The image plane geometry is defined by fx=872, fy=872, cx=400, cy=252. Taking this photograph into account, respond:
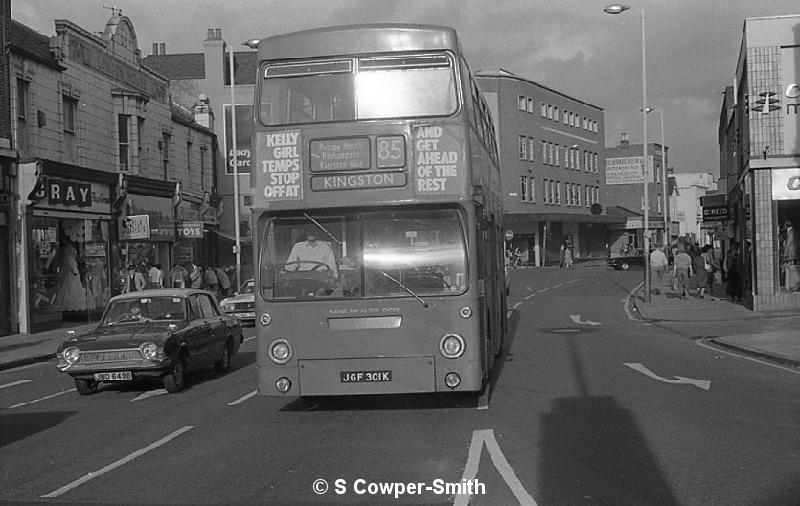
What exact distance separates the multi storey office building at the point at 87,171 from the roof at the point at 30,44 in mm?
42

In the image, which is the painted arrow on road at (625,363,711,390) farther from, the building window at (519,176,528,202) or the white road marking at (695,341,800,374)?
the building window at (519,176,528,202)

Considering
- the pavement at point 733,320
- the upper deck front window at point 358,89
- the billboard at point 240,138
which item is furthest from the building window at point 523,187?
the upper deck front window at point 358,89

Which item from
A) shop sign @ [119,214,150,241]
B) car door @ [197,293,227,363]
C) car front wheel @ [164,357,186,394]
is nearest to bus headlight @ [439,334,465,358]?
car front wheel @ [164,357,186,394]

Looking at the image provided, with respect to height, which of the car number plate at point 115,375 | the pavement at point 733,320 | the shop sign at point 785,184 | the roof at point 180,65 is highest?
the roof at point 180,65

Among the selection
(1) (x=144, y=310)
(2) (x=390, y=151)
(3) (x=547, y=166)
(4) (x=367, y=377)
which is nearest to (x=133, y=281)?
(1) (x=144, y=310)

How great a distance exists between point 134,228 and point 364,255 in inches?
875

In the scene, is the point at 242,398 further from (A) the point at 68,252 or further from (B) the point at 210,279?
(B) the point at 210,279

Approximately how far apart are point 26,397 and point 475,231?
7787 millimetres

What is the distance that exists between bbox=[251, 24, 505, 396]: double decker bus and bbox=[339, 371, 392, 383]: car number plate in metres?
0.01

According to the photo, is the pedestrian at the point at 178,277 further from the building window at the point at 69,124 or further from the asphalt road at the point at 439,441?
the asphalt road at the point at 439,441

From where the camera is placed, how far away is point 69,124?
27.8 m

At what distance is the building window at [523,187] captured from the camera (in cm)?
7425

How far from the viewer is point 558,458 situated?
782 centimetres

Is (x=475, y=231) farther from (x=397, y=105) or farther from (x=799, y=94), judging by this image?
(x=799, y=94)
